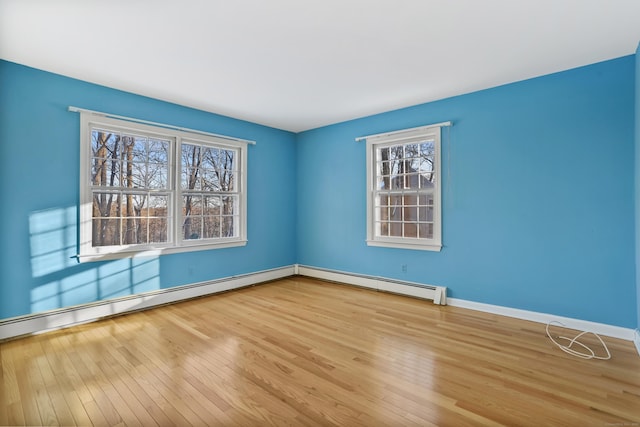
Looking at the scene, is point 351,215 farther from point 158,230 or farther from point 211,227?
point 158,230

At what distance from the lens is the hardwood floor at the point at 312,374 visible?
1.79 metres

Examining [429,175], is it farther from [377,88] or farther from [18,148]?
[18,148]

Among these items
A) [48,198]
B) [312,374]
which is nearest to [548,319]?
[312,374]

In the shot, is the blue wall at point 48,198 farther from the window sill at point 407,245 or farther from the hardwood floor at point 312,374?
the window sill at point 407,245

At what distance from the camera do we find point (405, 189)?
14.4 feet

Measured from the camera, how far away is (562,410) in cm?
181

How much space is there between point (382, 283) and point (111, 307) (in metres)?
3.55

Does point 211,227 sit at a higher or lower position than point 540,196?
lower

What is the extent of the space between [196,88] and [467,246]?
389 cm

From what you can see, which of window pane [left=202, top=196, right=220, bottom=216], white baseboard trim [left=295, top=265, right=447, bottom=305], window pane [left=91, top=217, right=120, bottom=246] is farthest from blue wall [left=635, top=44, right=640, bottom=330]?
window pane [left=91, top=217, right=120, bottom=246]

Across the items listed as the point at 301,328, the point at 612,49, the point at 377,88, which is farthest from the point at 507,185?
the point at 301,328

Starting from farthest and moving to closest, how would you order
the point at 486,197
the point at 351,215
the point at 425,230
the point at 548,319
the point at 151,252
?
1. the point at 351,215
2. the point at 425,230
3. the point at 151,252
4. the point at 486,197
5. the point at 548,319

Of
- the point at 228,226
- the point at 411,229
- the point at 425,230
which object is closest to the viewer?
the point at 425,230

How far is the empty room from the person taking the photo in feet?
6.88
